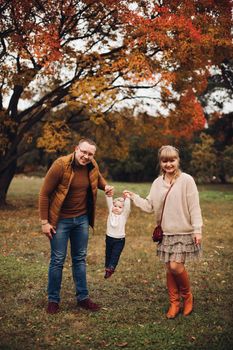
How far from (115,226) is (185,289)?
47.8 inches

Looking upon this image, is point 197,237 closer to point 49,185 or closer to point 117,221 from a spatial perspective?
point 117,221

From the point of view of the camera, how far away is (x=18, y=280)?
682 centimetres

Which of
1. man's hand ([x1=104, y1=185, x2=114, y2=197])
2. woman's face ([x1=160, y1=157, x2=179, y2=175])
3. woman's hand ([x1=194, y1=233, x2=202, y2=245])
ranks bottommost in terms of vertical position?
woman's hand ([x1=194, y1=233, x2=202, y2=245])

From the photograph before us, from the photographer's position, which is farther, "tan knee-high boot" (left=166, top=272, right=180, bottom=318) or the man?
"tan knee-high boot" (left=166, top=272, right=180, bottom=318)

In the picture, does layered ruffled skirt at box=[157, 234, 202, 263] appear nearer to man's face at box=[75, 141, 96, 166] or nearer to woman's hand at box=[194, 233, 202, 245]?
woman's hand at box=[194, 233, 202, 245]

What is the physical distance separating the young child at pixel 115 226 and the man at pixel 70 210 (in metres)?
0.31

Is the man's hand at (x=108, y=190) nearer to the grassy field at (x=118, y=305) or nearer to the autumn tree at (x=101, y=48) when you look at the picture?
the grassy field at (x=118, y=305)

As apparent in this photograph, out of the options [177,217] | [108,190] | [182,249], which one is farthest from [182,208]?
[108,190]

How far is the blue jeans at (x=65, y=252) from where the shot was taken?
5348 mm

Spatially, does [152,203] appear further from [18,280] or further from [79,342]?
[18,280]

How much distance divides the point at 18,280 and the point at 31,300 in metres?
0.99

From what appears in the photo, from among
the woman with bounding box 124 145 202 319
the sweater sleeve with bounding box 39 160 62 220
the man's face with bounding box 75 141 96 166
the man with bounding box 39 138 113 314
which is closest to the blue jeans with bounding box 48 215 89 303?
the man with bounding box 39 138 113 314

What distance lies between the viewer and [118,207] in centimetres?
575

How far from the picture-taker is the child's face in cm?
572
